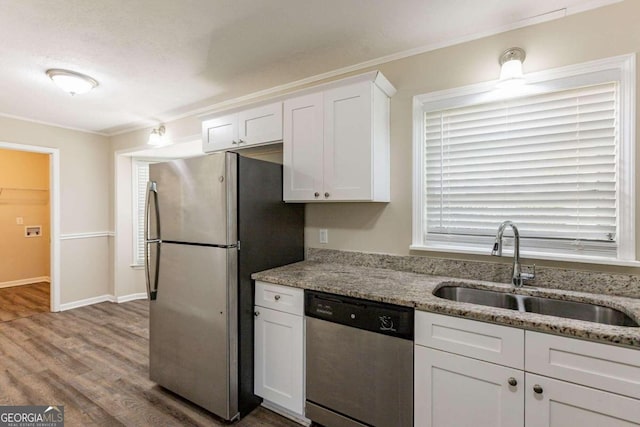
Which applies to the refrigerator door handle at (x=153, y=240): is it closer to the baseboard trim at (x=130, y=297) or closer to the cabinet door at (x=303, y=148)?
the cabinet door at (x=303, y=148)

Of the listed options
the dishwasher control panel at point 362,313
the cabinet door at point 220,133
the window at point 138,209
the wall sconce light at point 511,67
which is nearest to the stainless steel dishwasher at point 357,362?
the dishwasher control panel at point 362,313

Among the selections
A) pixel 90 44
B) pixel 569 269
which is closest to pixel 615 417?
pixel 569 269

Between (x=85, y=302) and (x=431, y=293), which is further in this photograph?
(x=85, y=302)

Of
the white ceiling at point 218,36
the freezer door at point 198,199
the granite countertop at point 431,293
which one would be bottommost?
the granite countertop at point 431,293

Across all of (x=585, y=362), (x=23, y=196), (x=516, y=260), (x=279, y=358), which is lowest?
(x=279, y=358)

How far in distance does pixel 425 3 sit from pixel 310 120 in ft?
3.18

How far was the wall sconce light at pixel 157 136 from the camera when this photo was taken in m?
3.83

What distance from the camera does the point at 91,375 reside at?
2.53 metres

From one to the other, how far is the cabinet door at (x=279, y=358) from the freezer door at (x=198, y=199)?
593 mm

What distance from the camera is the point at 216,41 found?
81.9 inches

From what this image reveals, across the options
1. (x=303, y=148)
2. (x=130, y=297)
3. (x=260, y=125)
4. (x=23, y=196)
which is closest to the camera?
(x=303, y=148)

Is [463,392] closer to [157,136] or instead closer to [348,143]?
[348,143]

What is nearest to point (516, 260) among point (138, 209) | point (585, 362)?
point (585, 362)

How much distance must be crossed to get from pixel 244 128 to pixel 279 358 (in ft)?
5.85
